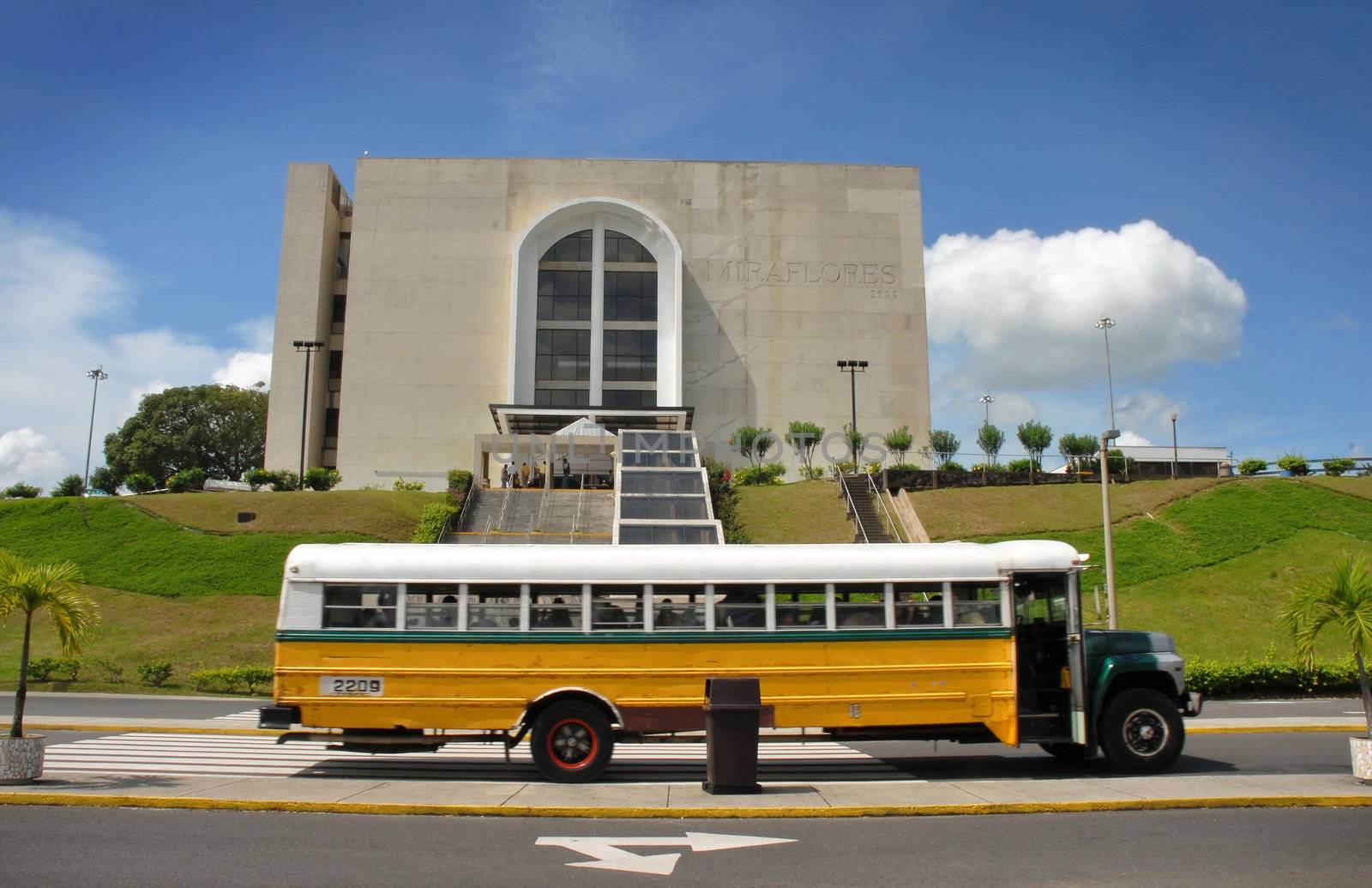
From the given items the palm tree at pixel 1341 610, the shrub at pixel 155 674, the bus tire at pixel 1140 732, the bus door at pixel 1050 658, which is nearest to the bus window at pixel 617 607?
the bus door at pixel 1050 658

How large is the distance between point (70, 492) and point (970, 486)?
4910 cm

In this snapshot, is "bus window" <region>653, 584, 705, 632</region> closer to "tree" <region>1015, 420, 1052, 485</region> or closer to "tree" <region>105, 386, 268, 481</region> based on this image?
"tree" <region>1015, 420, 1052, 485</region>

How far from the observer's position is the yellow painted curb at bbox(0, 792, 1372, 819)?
411 inches

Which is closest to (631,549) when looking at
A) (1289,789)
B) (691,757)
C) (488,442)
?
(691,757)

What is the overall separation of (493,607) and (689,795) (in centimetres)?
354

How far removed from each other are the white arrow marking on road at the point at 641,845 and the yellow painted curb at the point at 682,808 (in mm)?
872

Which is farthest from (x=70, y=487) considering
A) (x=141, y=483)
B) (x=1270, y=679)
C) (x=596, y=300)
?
(x=1270, y=679)

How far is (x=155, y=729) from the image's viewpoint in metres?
17.6

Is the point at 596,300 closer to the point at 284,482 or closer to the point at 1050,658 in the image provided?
the point at 284,482

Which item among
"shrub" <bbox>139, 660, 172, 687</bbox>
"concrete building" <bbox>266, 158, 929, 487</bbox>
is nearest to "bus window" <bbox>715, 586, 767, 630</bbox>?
"shrub" <bbox>139, 660, 172, 687</bbox>

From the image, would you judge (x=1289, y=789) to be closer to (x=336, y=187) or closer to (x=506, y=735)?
(x=506, y=735)

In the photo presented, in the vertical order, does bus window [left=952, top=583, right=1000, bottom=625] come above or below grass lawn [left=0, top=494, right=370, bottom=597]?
below

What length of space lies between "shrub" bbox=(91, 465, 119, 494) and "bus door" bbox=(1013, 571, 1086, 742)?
88264 mm

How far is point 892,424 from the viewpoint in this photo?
66438 millimetres
